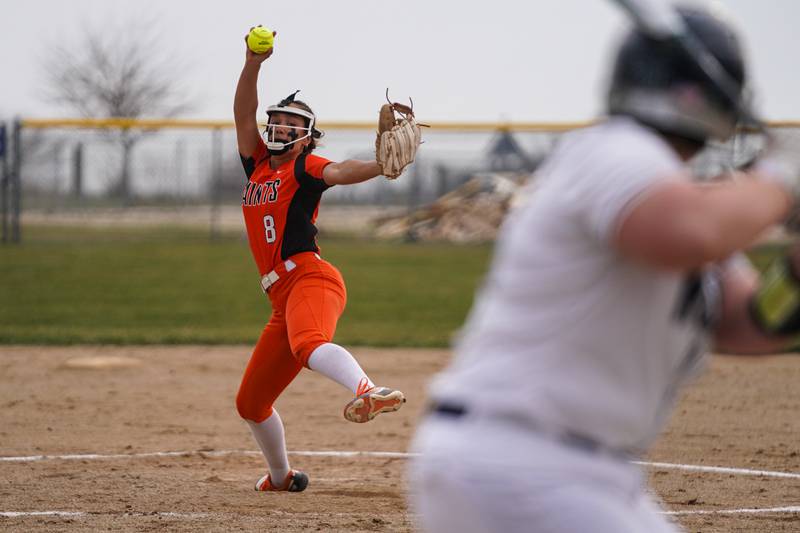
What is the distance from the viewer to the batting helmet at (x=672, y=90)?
2.33 meters

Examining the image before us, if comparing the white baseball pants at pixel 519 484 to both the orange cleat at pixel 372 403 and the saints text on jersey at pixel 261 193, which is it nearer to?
the orange cleat at pixel 372 403

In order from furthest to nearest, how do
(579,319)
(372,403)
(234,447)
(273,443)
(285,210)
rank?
1. (234,447)
2. (273,443)
3. (285,210)
4. (372,403)
5. (579,319)

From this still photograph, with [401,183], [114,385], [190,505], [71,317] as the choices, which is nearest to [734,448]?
[190,505]

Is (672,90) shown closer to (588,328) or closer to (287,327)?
(588,328)

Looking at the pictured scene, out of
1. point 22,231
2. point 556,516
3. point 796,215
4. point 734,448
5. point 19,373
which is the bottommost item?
point 22,231

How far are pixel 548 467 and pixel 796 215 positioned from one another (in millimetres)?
784

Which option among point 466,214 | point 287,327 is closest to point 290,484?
point 287,327

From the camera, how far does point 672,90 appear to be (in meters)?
2.33

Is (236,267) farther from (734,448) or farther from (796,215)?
(796,215)

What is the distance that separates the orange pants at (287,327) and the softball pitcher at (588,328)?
3642mm

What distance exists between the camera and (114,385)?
10.1 meters

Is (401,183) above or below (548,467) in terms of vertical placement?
below

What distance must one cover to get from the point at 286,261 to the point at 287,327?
394 millimetres

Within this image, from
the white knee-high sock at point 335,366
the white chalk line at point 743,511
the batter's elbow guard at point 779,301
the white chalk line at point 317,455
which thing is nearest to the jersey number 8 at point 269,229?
the white knee-high sock at point 335,366
